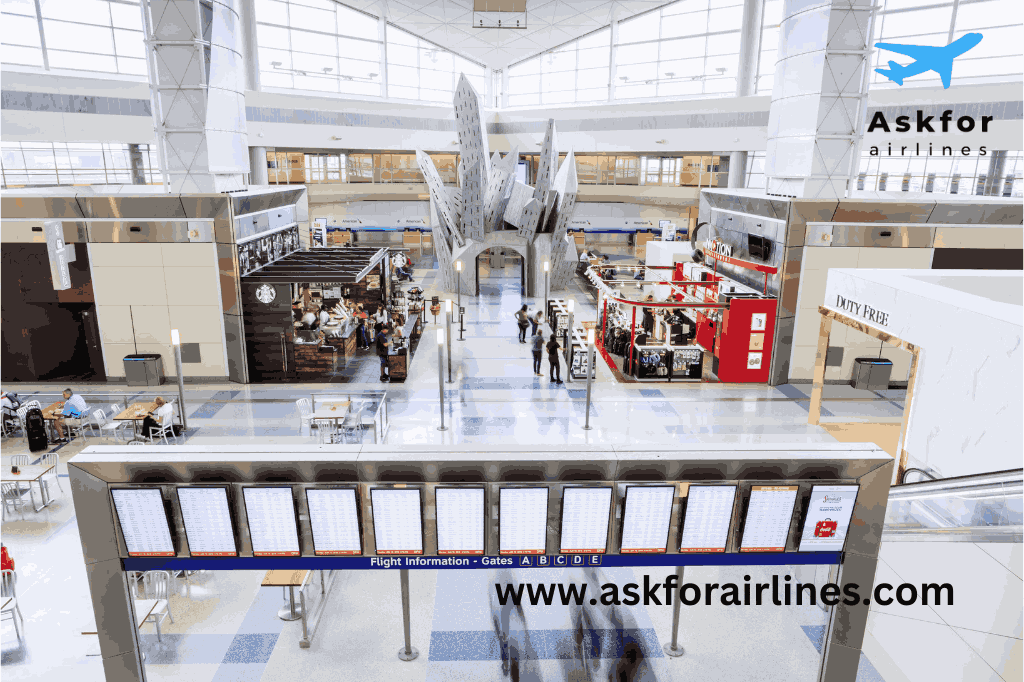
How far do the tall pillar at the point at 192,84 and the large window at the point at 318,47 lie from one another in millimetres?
18024

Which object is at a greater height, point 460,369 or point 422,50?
point 422,50

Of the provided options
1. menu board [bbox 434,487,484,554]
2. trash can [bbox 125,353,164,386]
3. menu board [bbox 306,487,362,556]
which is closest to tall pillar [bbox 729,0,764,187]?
trash can [bbox 125,353,164,386]

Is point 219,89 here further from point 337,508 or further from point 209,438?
point 337,508

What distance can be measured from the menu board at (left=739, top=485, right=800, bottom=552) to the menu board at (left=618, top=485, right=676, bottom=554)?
26.1 inches

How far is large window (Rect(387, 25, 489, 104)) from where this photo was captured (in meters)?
35.1

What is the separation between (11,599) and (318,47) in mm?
31977

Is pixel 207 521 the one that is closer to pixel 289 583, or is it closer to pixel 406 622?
pixel 289 583

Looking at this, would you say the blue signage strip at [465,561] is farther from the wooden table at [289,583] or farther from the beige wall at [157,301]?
the beige wall at [157,301]

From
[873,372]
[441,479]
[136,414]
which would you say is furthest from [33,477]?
[873,372]

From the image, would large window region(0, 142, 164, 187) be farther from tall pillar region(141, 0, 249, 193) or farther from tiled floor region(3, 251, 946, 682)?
tiled floor region(3, 251, 946, 682)

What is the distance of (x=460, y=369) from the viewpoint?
52.6 ft

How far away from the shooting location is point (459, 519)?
478cm

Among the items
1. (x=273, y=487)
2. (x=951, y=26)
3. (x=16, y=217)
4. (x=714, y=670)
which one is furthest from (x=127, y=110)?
(x=951, y=26)

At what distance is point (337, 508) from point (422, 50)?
37.2m
